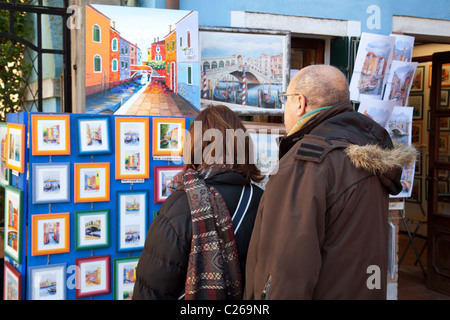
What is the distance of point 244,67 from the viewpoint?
3.99 metres

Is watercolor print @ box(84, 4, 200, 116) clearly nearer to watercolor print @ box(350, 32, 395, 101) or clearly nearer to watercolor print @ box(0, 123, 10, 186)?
watercolor print @ box(0, 123, 10, 186)

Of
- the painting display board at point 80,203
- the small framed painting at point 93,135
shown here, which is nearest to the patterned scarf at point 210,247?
the painting display board at point 80,203

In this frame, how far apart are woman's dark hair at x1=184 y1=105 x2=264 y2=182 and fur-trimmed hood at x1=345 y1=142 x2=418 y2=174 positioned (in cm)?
50

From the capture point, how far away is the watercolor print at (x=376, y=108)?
14.7ft

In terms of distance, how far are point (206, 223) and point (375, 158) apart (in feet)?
2.13

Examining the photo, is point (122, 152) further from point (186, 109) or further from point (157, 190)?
point (186, 109)

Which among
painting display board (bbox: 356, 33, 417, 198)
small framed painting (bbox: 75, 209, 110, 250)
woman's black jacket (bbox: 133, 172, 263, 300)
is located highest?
painting display board (bbox: 356, 33, 417, 198)

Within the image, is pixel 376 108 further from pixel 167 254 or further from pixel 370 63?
pixel 167 254

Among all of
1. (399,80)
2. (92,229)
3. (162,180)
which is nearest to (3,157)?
(92,229)

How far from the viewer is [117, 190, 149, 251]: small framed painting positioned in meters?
3.12

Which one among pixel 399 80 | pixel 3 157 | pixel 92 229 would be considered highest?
pixel 399 80

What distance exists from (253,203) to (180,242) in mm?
357

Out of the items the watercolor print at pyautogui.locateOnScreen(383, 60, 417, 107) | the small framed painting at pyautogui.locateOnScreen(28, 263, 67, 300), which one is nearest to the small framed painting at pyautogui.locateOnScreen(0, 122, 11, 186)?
the small framed painting at pyautogui.locateOnScreen(28, 263, 67, 300)
